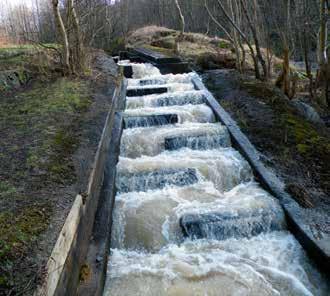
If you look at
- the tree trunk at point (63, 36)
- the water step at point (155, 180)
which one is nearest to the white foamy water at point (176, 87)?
the tree trunk at point (63, 36)

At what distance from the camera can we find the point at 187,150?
7.53 m

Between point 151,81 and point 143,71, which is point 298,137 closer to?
point 151,81

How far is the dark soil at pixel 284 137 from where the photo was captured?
573cm

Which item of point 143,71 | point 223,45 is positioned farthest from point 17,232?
point 223,45

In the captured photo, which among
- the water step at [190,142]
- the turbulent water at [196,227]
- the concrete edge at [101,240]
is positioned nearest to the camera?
the concrete edge at [101,240]

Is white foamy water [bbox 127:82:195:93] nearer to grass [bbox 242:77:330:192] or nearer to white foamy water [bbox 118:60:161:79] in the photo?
grass [bbox 242:77:330:192]

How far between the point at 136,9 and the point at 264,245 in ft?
121

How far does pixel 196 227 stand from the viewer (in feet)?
17.2

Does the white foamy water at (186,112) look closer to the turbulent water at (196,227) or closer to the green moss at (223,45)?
the turbulent water at (196,227)

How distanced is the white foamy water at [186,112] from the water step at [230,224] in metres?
3.85

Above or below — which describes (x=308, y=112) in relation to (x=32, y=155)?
below

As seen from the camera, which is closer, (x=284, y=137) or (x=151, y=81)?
(x=284, y=137)

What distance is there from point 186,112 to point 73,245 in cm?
545

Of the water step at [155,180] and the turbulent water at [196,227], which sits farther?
the water step at [155,180]
